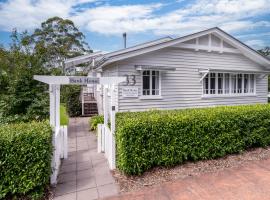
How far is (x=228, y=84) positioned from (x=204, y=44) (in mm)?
2788

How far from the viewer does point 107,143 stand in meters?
5.77

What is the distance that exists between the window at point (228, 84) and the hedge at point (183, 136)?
5164mm

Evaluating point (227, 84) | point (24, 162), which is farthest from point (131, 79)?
point (24, 162)

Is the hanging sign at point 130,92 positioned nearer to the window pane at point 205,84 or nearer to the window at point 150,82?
the window at point 150,82

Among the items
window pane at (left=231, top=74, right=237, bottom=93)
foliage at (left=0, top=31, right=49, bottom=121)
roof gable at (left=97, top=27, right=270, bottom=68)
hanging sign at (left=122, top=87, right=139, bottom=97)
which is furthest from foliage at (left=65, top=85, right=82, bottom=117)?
window pane at (left=231, top=74, right=237, bottom=93)

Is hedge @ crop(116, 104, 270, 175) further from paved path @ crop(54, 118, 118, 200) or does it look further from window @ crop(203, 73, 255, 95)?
window @ crop(203, 73, 255, 95)

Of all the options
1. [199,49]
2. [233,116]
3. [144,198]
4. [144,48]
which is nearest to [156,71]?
[144,48]

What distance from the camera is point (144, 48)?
9.02m

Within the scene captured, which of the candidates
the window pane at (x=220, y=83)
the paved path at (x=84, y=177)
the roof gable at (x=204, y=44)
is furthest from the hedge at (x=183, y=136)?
the window pane at (x=220, y=83)

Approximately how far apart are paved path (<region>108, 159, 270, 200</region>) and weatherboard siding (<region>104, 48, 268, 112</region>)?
5.19 metres

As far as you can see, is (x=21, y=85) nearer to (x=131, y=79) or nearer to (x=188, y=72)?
(x=131, y=79)

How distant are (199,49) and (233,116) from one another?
5.67m

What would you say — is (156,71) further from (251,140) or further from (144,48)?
(251,140)

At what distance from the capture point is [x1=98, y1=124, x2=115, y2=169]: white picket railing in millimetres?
5137
